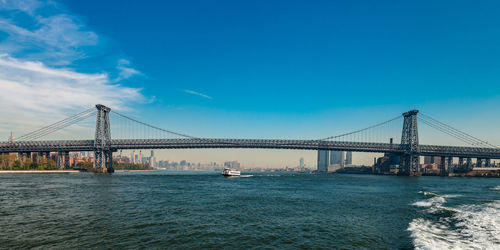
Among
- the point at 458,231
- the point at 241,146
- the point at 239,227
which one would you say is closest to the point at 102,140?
the point at 241,146

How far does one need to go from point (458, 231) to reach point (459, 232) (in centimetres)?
30

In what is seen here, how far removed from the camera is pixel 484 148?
114750mm

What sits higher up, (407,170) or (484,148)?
(484,148)

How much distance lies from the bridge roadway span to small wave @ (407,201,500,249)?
9247cm

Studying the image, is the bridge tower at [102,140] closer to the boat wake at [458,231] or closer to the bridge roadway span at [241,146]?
the bridge roadway span at [241,146]

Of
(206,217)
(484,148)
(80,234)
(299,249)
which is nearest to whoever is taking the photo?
(299,249)

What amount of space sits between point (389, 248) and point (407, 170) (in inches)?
4287

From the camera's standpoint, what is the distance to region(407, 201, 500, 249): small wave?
43.0ft

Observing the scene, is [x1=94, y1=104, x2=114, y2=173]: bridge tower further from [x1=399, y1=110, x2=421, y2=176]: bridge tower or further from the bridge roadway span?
[x1=399, y1=110, x2=421, y2=176]: bridge tower

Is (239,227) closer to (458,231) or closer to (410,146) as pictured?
(458,231)

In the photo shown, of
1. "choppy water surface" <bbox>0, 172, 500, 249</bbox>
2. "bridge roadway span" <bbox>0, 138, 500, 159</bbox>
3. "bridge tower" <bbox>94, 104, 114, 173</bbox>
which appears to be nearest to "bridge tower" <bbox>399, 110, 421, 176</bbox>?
"bridge roadway span" <bbox>0, 138, 500, 159</bbox>

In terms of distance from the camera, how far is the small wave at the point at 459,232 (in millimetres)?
13117

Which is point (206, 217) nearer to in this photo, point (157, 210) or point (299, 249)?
point (157, 210)

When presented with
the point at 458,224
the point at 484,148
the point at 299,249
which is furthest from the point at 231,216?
the point at 484,148
